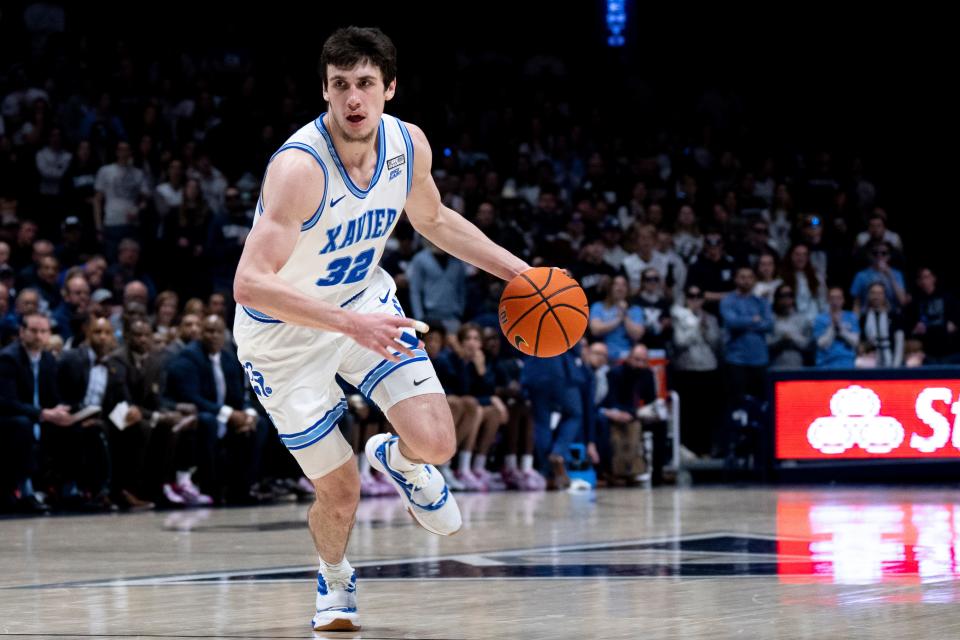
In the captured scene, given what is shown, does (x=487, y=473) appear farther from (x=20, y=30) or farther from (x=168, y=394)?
(x=20, y=30)

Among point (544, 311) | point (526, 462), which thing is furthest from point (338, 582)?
point (526, 462)

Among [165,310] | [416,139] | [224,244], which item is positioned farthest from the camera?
[224,244]

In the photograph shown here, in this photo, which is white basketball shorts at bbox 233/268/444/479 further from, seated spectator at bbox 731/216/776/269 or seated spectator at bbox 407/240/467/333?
seated spectator at bbox 731/216/776/269

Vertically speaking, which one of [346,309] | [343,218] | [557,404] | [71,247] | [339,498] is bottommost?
[339,498]

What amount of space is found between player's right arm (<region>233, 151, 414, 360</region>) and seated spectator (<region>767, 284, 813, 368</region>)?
11.0 meters

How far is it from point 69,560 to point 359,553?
166 cm

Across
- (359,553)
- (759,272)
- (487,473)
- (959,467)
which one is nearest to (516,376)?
(487,473)

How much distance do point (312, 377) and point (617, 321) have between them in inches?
391

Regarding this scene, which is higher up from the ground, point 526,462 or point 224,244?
point 224,244

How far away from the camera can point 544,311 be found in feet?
20.3

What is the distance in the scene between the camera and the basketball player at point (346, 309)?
581 cm

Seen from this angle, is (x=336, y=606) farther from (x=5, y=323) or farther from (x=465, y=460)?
(x=465, y=460)

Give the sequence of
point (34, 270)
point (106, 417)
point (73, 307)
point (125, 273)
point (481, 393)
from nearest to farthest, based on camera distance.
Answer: point (106, 417) < point (73, 307) < point (34, 270) < point (125, 273) < point (481, 393)

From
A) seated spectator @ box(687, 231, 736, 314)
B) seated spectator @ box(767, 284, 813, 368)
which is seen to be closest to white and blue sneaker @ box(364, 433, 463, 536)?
seated spectator @ box(767, 284, 813, 368)
